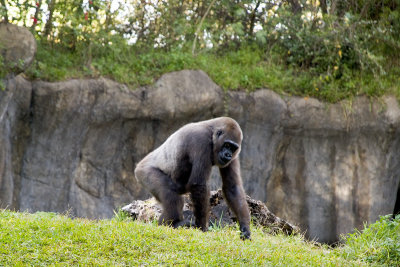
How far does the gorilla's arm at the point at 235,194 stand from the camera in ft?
26.2

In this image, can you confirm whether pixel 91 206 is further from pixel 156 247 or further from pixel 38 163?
pixel 156 247

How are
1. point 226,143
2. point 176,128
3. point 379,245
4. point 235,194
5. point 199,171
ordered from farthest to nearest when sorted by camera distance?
1. point 176,128
2. point 235,194
3. point 226,143
4. point 199,171
5. point 379,245

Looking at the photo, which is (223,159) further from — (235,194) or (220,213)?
(220,213)

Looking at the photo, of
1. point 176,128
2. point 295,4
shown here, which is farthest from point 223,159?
point 295,4

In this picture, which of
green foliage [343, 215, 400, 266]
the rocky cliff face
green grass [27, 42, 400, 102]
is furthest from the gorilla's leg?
green grass [27, 42, 400, 102]

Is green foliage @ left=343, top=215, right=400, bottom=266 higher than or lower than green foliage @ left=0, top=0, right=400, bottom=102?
lower

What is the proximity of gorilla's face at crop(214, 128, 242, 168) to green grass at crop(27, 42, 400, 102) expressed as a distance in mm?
6483

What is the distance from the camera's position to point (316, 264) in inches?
260

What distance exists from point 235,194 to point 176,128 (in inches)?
254

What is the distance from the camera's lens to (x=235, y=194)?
26.7 ft

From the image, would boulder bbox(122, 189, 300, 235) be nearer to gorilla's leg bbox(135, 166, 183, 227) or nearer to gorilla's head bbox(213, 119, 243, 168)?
gorilla's leg bbox(135, 166, 183, 227)

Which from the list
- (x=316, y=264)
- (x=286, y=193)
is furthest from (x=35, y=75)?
(x=316, y=264)

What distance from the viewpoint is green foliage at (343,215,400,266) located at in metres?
7.04

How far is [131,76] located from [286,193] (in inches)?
209
